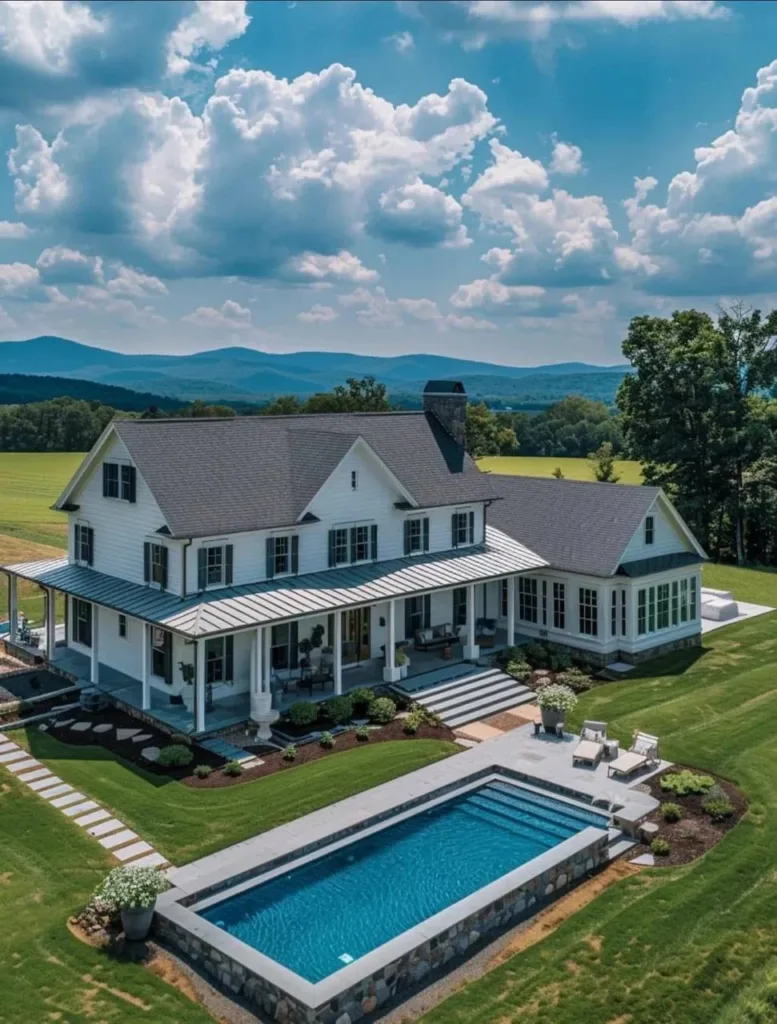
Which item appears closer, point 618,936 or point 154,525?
point 618,936

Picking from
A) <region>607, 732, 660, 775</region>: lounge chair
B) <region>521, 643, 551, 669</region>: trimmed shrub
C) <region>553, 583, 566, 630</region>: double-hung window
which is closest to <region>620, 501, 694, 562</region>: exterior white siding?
<region>553, 583, 566, 630</region>: double-hung window

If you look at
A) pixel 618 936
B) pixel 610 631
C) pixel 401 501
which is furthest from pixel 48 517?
pixel 618 936

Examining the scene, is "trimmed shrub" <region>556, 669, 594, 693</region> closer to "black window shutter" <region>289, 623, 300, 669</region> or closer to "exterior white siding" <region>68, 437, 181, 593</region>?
"black window shutter" <region>289, 623, 300, 669</region>

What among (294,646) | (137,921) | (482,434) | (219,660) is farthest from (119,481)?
(482,434)

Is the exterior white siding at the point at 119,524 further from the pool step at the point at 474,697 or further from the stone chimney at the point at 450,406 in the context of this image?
the stone chimney at the point at 450,406

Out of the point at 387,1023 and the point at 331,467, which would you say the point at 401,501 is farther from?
the point at 387,1023

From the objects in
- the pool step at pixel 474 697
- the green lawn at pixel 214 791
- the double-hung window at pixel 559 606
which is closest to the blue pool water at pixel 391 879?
the green lawn at pixel 214 791

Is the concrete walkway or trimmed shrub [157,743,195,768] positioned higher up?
trimmed shrub [157,743,195,768]
